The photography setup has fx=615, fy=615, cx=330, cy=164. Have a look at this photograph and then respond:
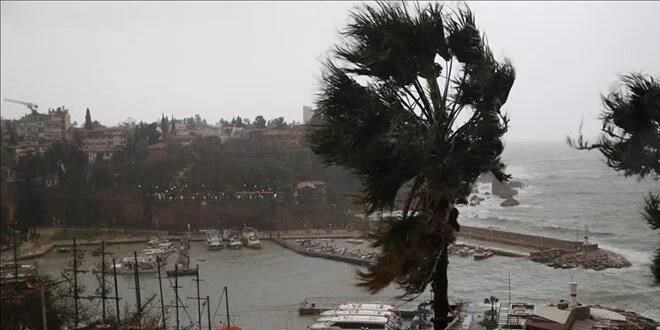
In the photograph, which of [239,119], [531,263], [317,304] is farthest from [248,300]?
[239,119]

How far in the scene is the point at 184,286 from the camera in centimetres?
1466

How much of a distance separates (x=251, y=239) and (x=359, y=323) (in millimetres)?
11501

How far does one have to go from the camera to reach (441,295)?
2.06 m

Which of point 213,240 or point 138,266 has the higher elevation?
point 213,240

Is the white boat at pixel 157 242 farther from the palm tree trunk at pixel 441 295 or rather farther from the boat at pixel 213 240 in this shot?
the palm tree trunk at pixel 441 295

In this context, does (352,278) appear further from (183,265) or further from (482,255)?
(183,265)

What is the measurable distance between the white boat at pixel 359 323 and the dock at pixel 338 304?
66cm

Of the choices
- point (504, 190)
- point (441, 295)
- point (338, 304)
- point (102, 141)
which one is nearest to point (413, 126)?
point (441, 295)

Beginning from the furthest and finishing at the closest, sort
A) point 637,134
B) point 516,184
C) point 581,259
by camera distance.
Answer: point 516,184
point 581,259
point 637,134

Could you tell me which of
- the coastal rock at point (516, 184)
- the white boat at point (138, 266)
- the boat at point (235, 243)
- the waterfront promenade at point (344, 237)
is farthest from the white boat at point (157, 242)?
the coastal rock at point (516, 184)

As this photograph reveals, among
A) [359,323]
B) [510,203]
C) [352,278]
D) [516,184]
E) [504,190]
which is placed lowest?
[359,323]

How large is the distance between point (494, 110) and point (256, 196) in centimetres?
2424

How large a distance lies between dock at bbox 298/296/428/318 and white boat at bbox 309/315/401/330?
656 millimetres

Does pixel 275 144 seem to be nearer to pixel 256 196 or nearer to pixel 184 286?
pixel 256 196
